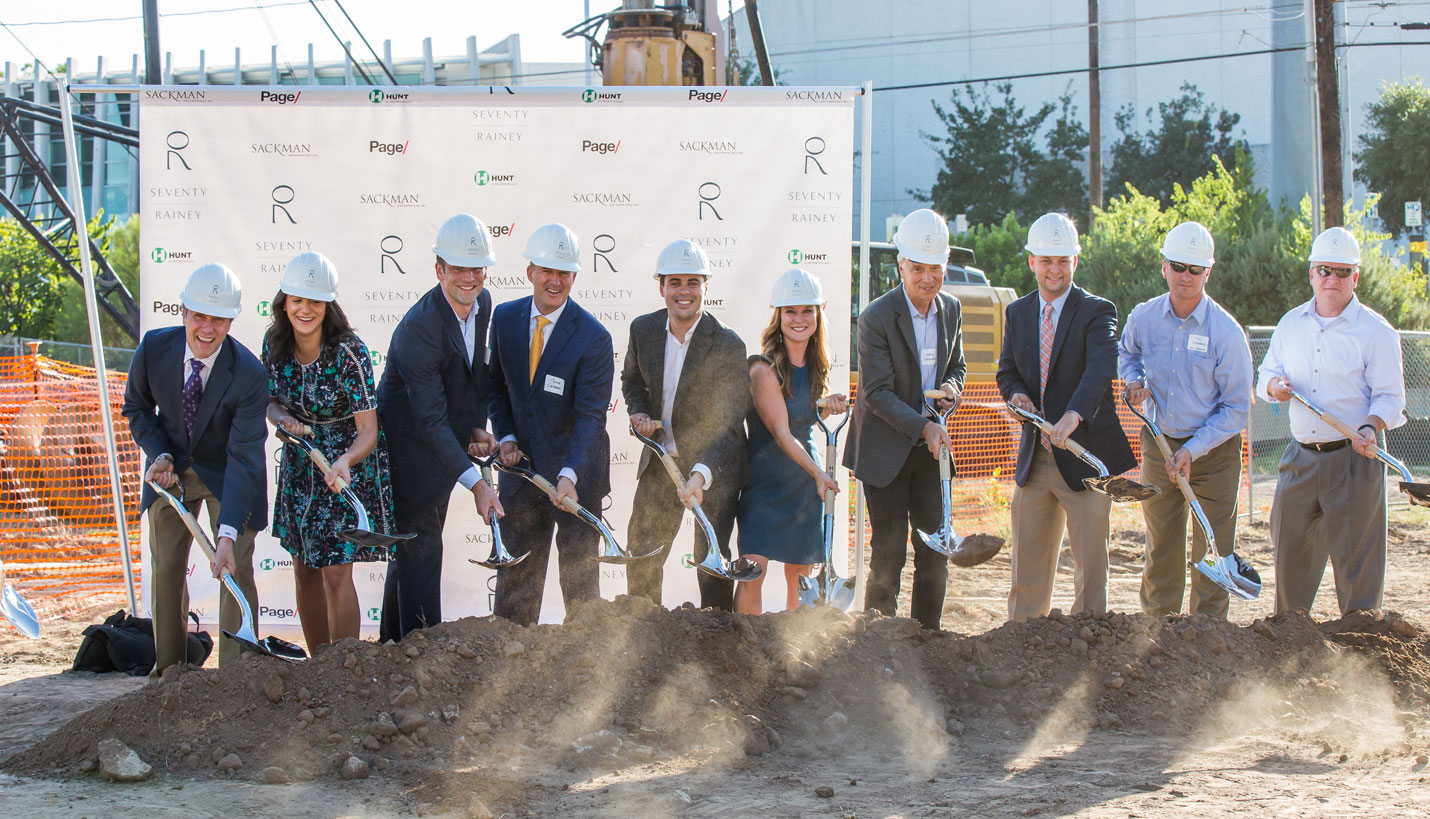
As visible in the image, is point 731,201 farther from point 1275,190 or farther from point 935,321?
point 1275,190

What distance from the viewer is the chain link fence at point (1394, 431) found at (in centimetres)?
1354

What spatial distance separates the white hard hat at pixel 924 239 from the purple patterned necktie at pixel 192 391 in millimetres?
2960

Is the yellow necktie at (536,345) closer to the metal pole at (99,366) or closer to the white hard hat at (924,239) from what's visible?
the white hard hat at (924,239)

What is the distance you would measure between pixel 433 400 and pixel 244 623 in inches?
43.3

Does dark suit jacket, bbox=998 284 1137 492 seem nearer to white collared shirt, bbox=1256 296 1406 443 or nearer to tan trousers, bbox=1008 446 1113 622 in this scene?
tan trousers, bbox=1008 446 1113 622

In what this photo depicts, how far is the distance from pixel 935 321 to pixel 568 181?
2.19 m

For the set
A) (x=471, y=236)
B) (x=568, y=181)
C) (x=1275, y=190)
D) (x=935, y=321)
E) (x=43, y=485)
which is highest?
(x=1275, y=190)

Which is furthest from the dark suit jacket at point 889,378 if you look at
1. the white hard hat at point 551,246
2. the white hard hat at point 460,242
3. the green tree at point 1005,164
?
the green tree at point 1005,164

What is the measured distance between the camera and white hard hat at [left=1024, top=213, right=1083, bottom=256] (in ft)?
18.8

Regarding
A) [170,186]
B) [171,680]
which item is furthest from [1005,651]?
[170,186]

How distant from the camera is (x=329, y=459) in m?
5.19

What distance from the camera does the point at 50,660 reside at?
666 cm

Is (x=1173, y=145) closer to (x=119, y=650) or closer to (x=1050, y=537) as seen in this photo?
(x=1050, y=537)

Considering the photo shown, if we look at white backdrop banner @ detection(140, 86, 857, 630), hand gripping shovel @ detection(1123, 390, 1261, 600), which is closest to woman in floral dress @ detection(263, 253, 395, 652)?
white backdrop banner @ detection(140, 86, 857, 630)
